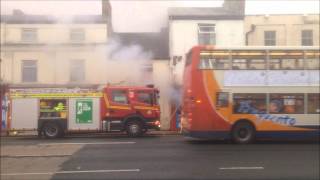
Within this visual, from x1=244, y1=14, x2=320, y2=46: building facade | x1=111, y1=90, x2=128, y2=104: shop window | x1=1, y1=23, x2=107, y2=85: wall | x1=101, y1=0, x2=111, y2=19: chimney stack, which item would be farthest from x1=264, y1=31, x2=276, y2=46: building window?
x1=101, y1=0, x2=111, y2=19: chimney stack

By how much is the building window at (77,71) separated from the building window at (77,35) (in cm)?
66

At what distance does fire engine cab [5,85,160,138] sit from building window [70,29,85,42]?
7924mm

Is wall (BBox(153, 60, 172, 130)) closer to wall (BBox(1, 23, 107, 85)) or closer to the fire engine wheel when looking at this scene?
the fire engine wheel

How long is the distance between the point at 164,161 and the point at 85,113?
11.0 meters

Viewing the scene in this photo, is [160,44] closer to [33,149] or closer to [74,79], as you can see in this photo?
[74,79]

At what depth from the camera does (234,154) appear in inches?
582

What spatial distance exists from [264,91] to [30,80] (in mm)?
7801

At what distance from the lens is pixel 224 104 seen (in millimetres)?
18500

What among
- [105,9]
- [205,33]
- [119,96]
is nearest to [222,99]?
[119,96]

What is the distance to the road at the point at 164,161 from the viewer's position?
1114 centimetres

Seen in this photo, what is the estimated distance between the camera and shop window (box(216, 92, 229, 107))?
1845 centimetres

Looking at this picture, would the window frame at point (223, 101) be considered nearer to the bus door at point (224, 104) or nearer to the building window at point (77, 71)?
the bus door at point (224, 104)

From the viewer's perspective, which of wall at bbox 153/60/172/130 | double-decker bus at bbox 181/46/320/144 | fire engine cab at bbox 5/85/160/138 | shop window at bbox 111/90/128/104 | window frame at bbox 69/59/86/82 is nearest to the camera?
window frame at bbox 69/59/86/82

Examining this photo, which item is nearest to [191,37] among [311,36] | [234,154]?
[311,36]
